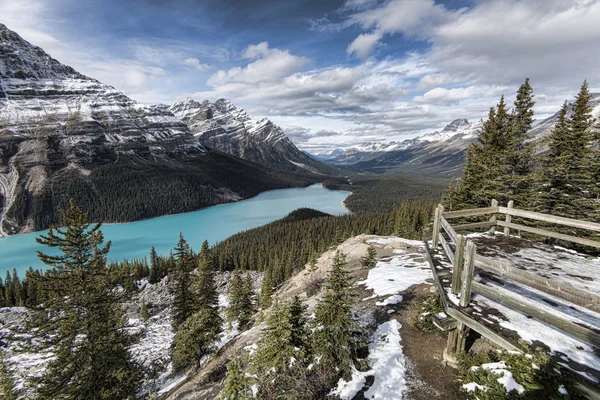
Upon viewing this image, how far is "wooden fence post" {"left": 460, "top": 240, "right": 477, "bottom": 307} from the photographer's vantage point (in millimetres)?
5789

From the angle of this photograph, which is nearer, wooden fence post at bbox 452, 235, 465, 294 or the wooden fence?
the wooden fence

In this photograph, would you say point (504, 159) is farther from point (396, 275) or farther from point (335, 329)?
point (335, 329)

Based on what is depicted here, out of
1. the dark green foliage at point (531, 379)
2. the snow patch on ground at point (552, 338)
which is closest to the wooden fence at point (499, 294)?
the dark green foliage at point (531, 379)

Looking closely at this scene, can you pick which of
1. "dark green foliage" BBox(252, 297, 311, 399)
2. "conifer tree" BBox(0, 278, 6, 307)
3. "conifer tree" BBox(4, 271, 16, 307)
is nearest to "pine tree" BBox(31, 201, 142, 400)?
"dark green foliage" BBox(252, 297, 311, 399)

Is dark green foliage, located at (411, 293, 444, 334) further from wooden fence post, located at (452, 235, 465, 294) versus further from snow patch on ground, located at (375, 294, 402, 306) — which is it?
wooden fence post, located at (452, 235, 465, 294)

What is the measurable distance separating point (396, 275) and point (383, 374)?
29.8 ft

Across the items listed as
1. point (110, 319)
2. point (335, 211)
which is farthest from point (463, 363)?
point (335, 211)

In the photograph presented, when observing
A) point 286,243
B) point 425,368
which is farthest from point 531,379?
point 286,243

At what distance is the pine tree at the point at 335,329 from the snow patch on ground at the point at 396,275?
638 cm

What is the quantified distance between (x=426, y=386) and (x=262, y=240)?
91.9 meters

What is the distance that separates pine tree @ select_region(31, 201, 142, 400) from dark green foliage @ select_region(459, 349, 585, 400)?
14.8 m

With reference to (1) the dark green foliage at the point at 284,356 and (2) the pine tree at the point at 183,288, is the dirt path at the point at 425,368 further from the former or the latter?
(2) the pine tree at the point at 183,288

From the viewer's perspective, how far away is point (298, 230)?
332ft

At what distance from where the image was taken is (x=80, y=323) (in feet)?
41.9
